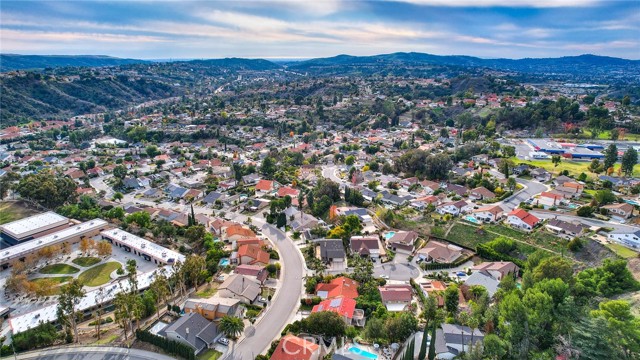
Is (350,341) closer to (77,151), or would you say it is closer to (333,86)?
(77,151)

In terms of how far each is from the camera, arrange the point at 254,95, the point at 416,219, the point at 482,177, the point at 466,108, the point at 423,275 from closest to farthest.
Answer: the point at 423,275, the point at 416,219, the point at 482,177, the point at 466,108, the point at 254,95

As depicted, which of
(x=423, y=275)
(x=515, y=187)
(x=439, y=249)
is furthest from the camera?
(x=515, y=187)

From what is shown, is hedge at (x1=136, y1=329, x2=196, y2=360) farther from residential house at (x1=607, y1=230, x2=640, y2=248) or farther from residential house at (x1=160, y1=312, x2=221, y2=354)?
residential house at (x1=607, y1=230, x2=640, y2=248)

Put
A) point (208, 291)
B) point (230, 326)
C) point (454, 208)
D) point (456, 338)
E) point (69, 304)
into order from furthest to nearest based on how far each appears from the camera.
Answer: point (454, 208), point (208, 291), point (230, 326), point (69, 304), point (456, 338)

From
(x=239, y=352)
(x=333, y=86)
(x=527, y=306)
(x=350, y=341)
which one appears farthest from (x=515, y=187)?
(x=333, y=86)

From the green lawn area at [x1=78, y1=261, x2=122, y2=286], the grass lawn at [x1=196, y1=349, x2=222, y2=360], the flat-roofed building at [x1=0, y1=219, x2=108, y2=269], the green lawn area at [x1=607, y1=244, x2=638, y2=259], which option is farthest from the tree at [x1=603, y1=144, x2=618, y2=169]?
the flat-roofed building at [x1=0, y1=219, x2=108, y2=269]

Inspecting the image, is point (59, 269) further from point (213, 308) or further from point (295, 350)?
point (295, 350)

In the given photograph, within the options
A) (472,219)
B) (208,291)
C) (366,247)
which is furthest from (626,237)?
(208,291)
